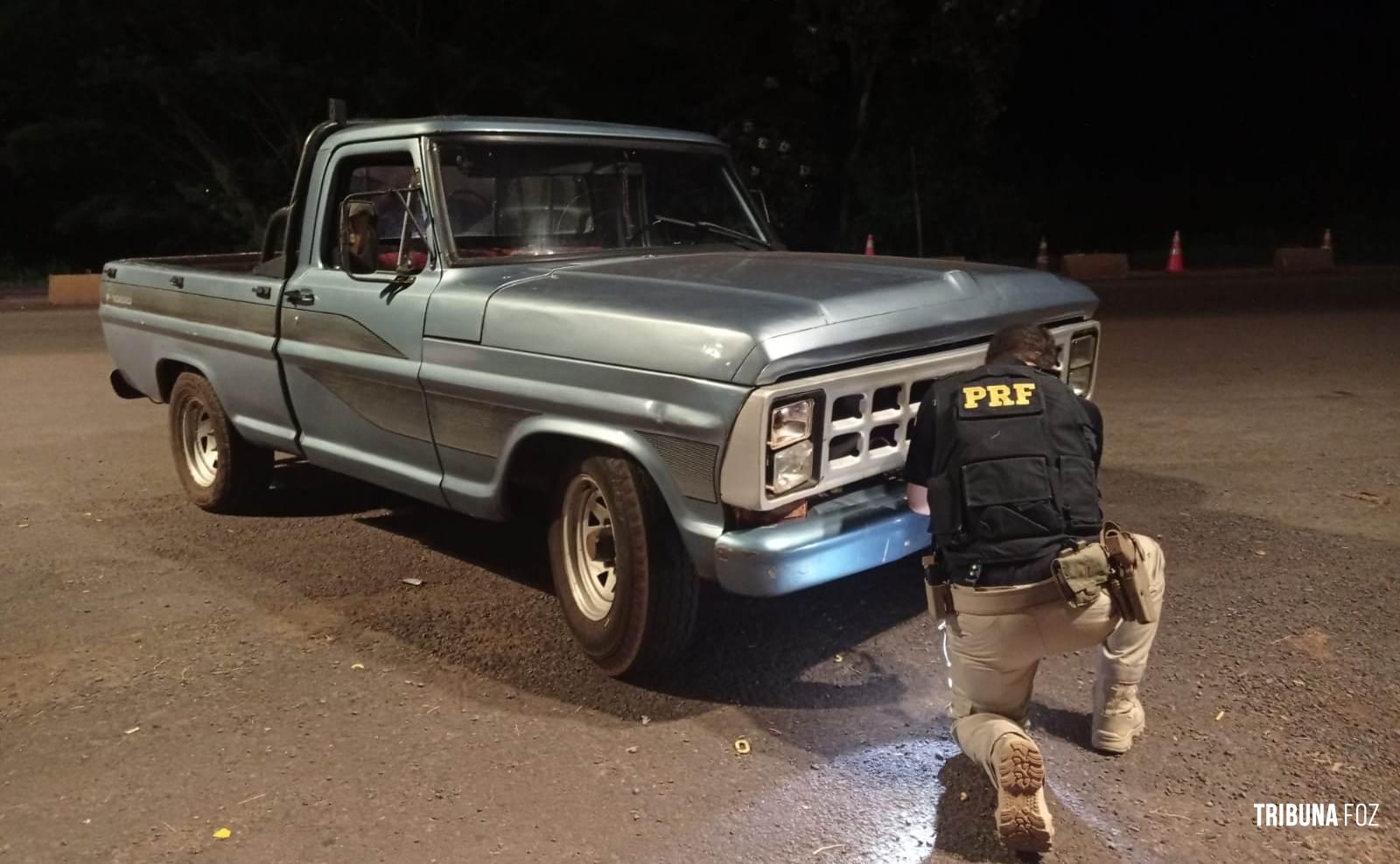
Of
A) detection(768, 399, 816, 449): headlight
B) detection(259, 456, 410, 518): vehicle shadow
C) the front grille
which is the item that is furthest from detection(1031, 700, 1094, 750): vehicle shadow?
detection(259, 456, 410, 518): vehicle shadow

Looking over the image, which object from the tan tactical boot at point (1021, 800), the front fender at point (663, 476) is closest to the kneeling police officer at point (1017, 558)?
the tan tactical boot at point (1021, 800)

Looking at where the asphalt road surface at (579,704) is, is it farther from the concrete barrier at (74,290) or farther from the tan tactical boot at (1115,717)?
the concrete barrier at (74,290)

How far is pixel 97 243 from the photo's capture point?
2769 cm

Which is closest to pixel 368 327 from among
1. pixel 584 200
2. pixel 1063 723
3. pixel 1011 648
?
pixel 584 200

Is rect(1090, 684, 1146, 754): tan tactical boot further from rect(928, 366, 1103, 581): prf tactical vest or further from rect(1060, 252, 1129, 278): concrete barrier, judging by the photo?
rect(1060, 252, 1129, 278): concrete barrier

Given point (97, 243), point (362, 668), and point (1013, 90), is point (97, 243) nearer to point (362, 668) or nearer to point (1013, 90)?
point (1013, 90)

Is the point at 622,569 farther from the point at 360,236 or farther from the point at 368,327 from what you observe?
the point at 360,236

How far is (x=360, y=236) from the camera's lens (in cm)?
498

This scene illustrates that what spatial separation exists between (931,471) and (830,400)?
0.45m

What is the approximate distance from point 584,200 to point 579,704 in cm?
234

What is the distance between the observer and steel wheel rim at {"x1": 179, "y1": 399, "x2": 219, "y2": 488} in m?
6.77

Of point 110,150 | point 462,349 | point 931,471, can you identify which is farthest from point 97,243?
point 931,471

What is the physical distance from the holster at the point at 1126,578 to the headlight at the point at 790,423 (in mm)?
957

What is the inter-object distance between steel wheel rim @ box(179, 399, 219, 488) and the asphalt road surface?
217 millimetres
